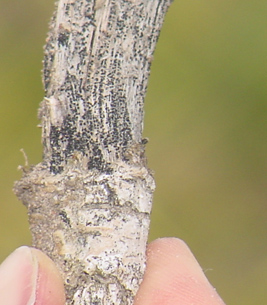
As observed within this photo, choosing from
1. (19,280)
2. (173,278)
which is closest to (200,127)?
(173,278)

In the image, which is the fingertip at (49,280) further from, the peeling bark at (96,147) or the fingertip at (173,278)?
the fingertip at (173,278)

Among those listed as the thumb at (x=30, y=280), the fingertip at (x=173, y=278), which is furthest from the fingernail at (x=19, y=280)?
the fingertip at (x=173, y=278)

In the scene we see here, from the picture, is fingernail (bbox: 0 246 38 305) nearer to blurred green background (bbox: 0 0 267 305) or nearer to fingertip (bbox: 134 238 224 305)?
fingertip (bbox: 134 238 224 305)

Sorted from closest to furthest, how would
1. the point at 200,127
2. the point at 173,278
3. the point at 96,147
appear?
the point at 96,147 < the point at 173,278 < the point at 200,127

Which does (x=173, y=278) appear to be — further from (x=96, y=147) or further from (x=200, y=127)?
(x=200, y=127)

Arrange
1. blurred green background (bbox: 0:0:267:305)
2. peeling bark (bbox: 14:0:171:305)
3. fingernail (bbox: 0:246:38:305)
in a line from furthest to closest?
1. blurred green background (bbox: 0:0:267:305)
2. fingernail (bbox: 0:246:38:305)
3. peeling bark (bbox: 14:0:171:305)

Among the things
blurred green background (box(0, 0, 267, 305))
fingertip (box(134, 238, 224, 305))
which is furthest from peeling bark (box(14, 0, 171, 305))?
blurred green background (box(0, 0, 267, 305))

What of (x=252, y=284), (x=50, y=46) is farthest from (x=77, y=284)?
(x=252, y=284)
